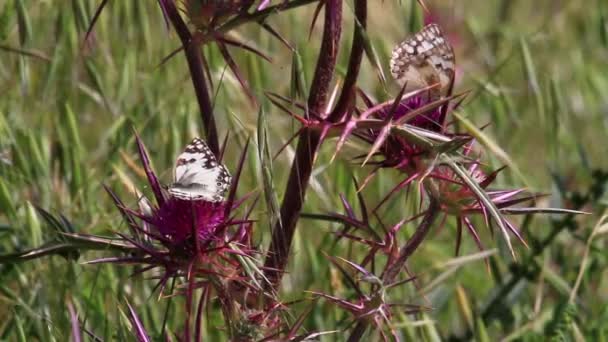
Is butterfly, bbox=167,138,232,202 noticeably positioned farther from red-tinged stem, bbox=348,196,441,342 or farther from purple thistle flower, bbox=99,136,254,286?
red-tinged stem, bbox=348,196,441,342

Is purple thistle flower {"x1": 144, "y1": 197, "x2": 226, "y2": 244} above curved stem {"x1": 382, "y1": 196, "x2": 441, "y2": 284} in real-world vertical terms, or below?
above

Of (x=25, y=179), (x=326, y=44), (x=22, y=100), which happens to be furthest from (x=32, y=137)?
(x=326, y=44)

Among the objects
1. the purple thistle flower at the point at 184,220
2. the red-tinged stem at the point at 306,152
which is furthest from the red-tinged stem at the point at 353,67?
the purple thistle flower at the point at 184,220

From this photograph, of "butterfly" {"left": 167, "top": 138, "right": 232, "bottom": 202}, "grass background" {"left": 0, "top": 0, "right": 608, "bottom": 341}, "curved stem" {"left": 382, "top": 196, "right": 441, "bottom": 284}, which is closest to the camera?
"butterfly" {"left": 167, "top": 138, "right": 232, "bottom": 202}

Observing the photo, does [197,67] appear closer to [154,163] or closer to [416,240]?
[416,240]

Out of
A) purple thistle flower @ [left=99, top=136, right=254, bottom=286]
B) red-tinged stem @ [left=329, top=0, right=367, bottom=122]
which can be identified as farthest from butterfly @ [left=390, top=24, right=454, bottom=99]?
purple thistle flower @ [left=99, top=136, right=254, bottom=286]

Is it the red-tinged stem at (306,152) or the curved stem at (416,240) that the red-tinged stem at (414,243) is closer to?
the curved stem at (416,240)
